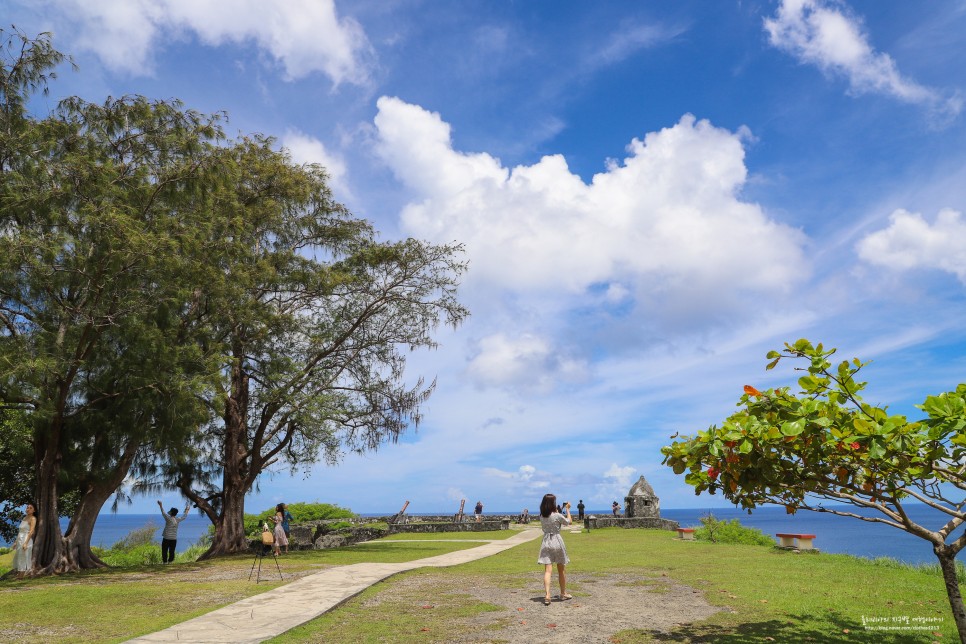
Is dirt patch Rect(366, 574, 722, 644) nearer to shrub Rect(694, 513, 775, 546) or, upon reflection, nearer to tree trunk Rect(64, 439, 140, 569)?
tree trunk Rect(64, 439, 140, 569)

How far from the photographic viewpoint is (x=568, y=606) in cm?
928

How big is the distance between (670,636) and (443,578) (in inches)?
251

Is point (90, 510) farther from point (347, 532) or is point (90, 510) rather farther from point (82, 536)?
point (347, 532)

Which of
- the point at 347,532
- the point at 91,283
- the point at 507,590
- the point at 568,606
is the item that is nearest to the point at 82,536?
the point at 91,283

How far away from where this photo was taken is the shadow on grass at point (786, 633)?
7148 mm

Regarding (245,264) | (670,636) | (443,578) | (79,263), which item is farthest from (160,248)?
(670,636)

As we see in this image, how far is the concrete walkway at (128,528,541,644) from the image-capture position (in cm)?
752

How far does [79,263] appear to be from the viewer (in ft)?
46.0

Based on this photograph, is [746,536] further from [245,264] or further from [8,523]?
[8,523]

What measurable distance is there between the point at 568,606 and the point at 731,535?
15337mm

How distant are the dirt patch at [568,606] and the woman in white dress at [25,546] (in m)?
9.73

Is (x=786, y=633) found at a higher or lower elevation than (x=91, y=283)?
lower

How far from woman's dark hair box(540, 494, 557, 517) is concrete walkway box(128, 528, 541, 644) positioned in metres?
3.38

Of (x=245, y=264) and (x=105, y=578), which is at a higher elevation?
(x=245, y=264)
